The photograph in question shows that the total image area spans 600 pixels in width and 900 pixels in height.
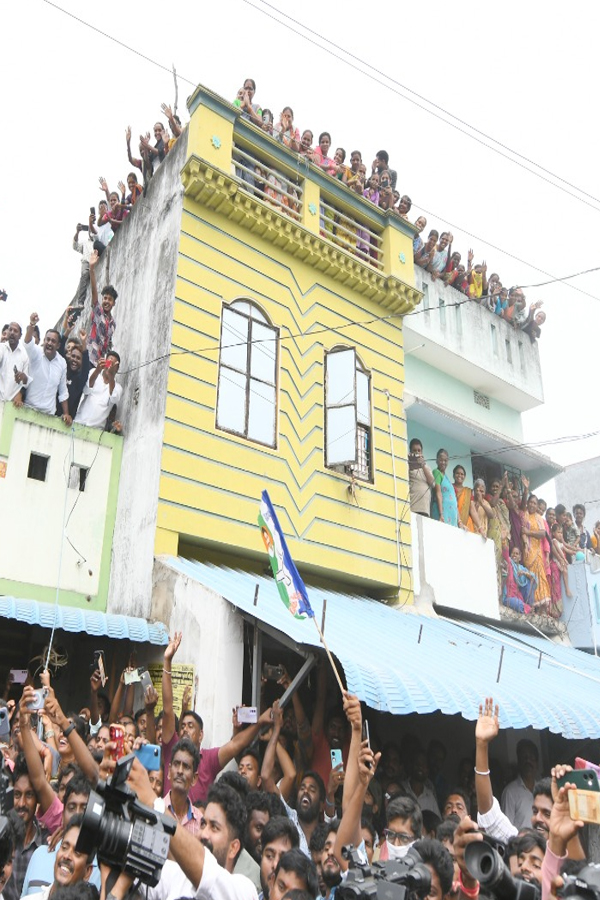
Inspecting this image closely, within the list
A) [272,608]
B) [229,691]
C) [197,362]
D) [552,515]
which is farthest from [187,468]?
[552,515]

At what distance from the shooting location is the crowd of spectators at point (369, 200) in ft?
41.4

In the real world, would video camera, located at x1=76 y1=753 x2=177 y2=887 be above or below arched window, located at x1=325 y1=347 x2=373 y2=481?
below

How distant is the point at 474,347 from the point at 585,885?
14.1 m

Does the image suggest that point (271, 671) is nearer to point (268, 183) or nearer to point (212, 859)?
point (212, 859)

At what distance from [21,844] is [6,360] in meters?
6.38

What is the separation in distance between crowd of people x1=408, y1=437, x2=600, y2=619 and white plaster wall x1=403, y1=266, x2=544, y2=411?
181 centimetres

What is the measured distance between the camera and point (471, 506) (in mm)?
14352

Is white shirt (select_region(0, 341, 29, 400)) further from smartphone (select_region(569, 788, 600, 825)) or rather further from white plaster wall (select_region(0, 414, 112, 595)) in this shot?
smartphone (select_region(569, 788, 600, 825))

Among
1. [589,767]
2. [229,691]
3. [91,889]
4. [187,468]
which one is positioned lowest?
[91,889]

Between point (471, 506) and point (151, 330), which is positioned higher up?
point (151, 330)

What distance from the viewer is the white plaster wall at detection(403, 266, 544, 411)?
14945 millimetres

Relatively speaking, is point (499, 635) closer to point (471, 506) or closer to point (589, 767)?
point (471, 506)

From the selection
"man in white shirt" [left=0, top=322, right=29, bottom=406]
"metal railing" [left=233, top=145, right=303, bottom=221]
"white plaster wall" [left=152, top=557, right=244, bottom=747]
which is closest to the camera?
"white plaster wall" [left=152, top=557, right=244, bottom=747]

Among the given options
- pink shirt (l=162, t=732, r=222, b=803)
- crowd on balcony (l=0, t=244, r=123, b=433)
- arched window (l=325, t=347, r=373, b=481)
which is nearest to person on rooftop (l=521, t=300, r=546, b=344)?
arched window (l=325, t=347, r=373, b=481)
